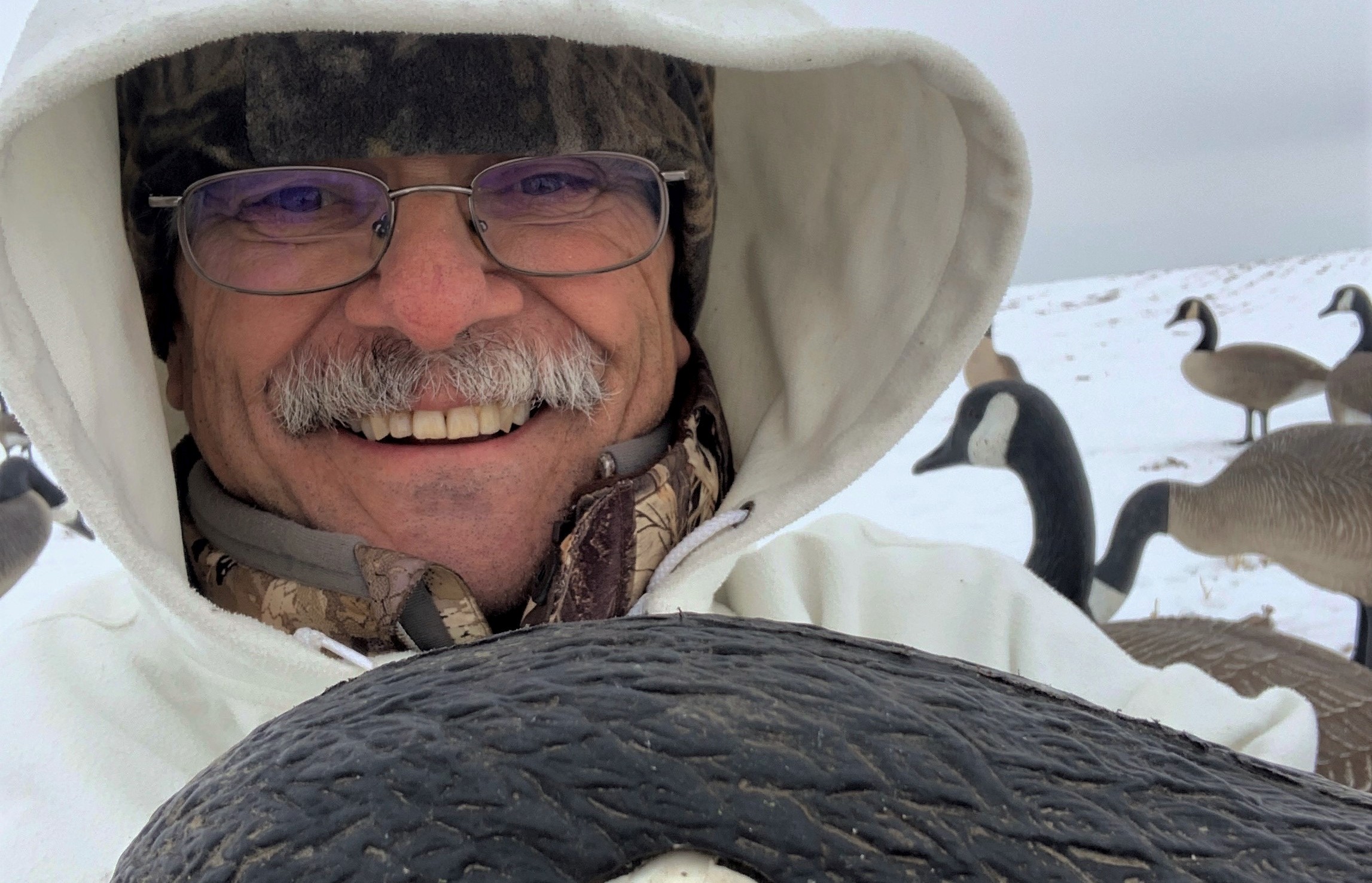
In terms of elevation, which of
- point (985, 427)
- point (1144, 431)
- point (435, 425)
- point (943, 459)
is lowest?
point (1144, 431)

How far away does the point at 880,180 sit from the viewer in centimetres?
168

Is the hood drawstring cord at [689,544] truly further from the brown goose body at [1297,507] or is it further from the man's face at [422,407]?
the brown goose body at [1297,507]

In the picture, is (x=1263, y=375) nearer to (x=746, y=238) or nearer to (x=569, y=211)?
(x=746, y=238)

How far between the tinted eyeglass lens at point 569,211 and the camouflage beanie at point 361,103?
2.6 inches

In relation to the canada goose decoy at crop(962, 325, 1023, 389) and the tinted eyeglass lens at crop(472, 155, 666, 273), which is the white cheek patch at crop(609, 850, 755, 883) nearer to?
the tinted eyeglass lens at crop(472, 155, 666, 273)

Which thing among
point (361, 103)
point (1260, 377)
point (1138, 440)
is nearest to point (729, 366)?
point (361, 103)

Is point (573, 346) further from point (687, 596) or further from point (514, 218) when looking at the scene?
point (687, 596)

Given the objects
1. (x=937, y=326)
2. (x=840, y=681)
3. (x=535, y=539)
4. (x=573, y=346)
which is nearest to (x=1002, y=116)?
(x=937, y=326)

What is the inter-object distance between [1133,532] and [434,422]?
4.39m

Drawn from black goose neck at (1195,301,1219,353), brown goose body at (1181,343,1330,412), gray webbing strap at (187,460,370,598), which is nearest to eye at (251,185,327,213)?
gray webbing strap at (187,460,370,598)

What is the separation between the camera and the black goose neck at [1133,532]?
4824mm

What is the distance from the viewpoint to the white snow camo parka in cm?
111

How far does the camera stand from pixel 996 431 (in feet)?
16.3

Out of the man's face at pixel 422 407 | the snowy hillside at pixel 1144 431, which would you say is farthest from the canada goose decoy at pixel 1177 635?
the man's face at pixel 422 407
